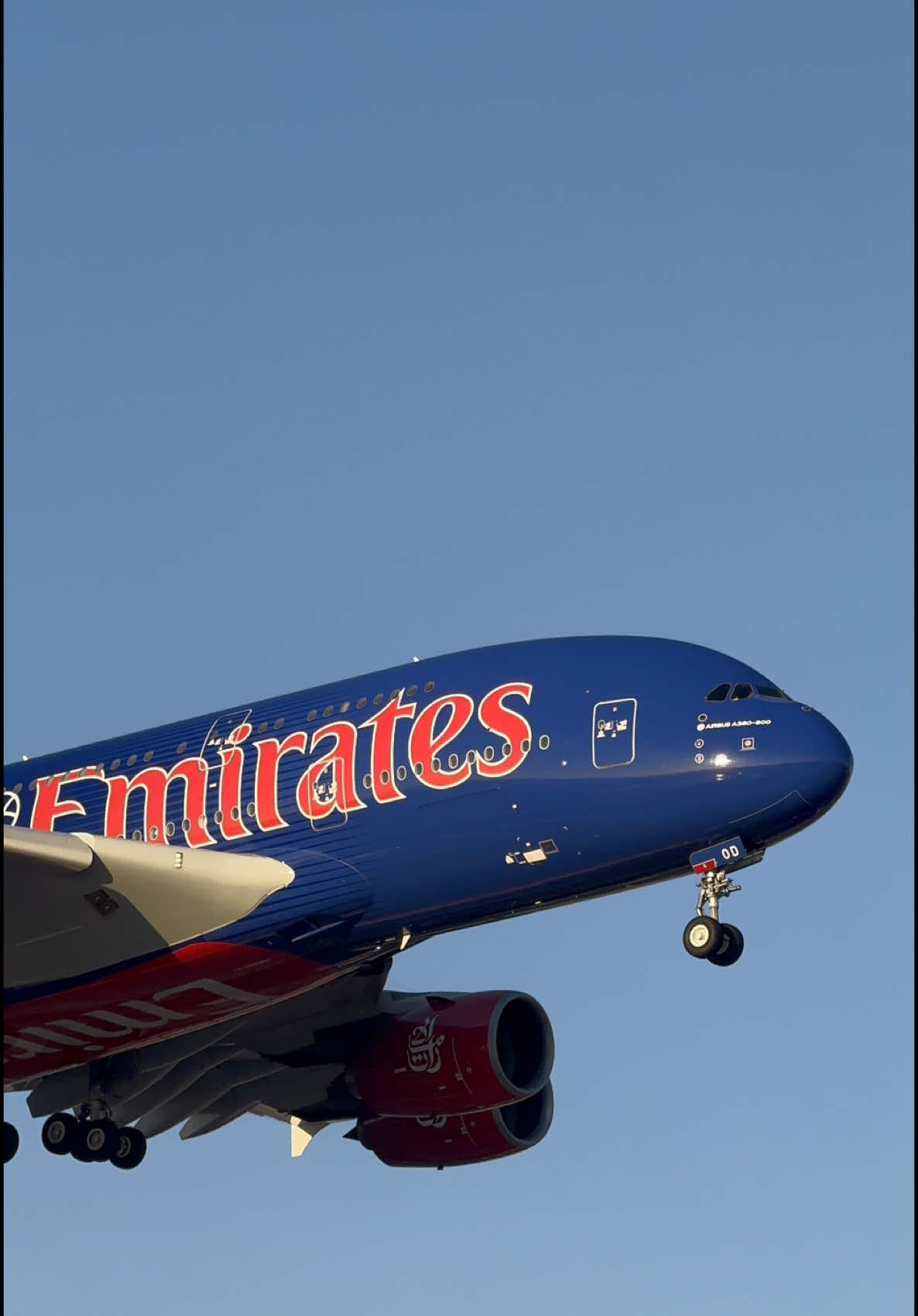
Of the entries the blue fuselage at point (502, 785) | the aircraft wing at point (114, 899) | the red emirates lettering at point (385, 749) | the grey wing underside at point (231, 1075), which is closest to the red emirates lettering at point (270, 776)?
the blue fuselage at point (502, 785)

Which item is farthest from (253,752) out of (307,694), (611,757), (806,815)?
(806,815)

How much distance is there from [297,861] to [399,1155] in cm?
801

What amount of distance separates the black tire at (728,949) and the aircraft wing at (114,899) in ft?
19.4

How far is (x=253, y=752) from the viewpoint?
3278cm

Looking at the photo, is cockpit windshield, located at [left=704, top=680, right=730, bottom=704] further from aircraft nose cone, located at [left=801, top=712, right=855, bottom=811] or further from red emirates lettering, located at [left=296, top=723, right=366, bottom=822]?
red emirates lettering, located at [left=296, top=723, right=366, bottom=822]

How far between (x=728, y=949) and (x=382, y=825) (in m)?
5.02

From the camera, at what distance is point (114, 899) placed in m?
30.9

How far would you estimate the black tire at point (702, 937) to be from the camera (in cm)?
3081

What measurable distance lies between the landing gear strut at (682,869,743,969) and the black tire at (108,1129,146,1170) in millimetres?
10009

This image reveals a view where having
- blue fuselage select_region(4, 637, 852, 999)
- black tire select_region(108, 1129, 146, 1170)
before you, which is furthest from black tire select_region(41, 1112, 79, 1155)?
blue fuselage select_region(4, 637, 852, 999)

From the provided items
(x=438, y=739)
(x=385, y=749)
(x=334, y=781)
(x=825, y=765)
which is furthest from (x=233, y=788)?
(x=825, y=765)

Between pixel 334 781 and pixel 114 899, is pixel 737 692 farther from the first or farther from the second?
pixel 114 899

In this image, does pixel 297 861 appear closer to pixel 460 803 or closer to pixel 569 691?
pixel 460 803

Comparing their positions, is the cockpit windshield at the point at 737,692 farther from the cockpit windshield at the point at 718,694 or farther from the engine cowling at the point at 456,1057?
the engine cowling at the point at 456,1057
